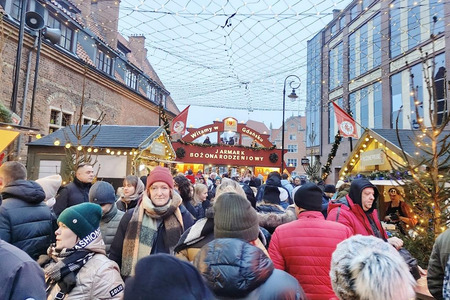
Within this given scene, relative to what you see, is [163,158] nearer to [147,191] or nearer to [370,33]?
[147,191]

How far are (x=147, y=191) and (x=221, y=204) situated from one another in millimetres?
1448

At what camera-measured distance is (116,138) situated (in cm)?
1144

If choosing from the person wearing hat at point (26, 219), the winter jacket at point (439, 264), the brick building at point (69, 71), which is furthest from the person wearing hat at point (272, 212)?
the brick building at point (69, 71)

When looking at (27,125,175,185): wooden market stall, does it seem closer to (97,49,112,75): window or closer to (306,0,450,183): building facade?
(97,49,112,75): window

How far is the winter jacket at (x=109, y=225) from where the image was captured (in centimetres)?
318

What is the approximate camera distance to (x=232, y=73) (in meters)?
12.5

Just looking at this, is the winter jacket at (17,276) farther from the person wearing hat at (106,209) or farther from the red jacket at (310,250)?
the person wearing hat at (106,209)

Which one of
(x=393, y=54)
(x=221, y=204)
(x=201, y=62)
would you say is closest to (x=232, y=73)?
(x=201, y=62)

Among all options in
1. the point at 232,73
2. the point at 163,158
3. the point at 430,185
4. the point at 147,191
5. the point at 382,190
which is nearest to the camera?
the point at 147,191

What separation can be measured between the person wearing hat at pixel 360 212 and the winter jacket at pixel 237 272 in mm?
2028

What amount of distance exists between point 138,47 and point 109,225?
2290cm

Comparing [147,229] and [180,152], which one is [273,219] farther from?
[180,152]

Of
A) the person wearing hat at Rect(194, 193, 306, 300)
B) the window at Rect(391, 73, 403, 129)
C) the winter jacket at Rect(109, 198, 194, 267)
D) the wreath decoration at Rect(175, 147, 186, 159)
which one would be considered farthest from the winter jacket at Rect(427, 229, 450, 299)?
the window at Rect(391, 73, 403, 129)

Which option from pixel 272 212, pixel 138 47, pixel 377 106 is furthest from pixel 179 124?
pixel 377 106
